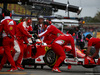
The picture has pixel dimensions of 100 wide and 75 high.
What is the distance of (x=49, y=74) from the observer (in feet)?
23.7

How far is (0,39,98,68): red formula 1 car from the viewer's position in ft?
26.4

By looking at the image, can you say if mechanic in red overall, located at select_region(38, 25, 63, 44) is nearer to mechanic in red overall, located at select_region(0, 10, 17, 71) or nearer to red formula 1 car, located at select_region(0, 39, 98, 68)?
red formula 1 car, located at select_region(0, 39, 98, 68)

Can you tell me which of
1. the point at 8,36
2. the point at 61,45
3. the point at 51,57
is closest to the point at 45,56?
the point at 51,57

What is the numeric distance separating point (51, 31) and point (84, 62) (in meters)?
1.74

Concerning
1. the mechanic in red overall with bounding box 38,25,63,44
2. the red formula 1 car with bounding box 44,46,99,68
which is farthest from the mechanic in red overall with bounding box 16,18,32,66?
the red formula 1 car with bounding box 44,46,99,68

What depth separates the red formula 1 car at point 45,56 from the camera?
8059 mm

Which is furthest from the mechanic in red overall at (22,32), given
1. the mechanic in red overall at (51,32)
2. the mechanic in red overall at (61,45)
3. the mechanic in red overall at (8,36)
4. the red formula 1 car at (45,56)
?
the mechanic in red overall at (61,45)

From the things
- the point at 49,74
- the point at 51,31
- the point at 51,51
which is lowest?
the point at 49,74

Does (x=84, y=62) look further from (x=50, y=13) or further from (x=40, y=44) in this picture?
(x=50, y=13)

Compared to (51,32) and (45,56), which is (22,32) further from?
(45,56)

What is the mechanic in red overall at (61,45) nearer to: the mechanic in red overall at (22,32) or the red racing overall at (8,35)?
the mechanic in red overall at (22,32)

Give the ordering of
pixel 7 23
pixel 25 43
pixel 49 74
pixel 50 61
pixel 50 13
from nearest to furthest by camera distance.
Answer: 1. pixel 49 74
2. pixel 7 23
3. pixel 50 61
4. pixel 25 43
5. pixel 50 13

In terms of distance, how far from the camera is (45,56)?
8.60 metres

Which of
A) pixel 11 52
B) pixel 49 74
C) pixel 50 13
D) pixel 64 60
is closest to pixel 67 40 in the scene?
pixel 64 60
